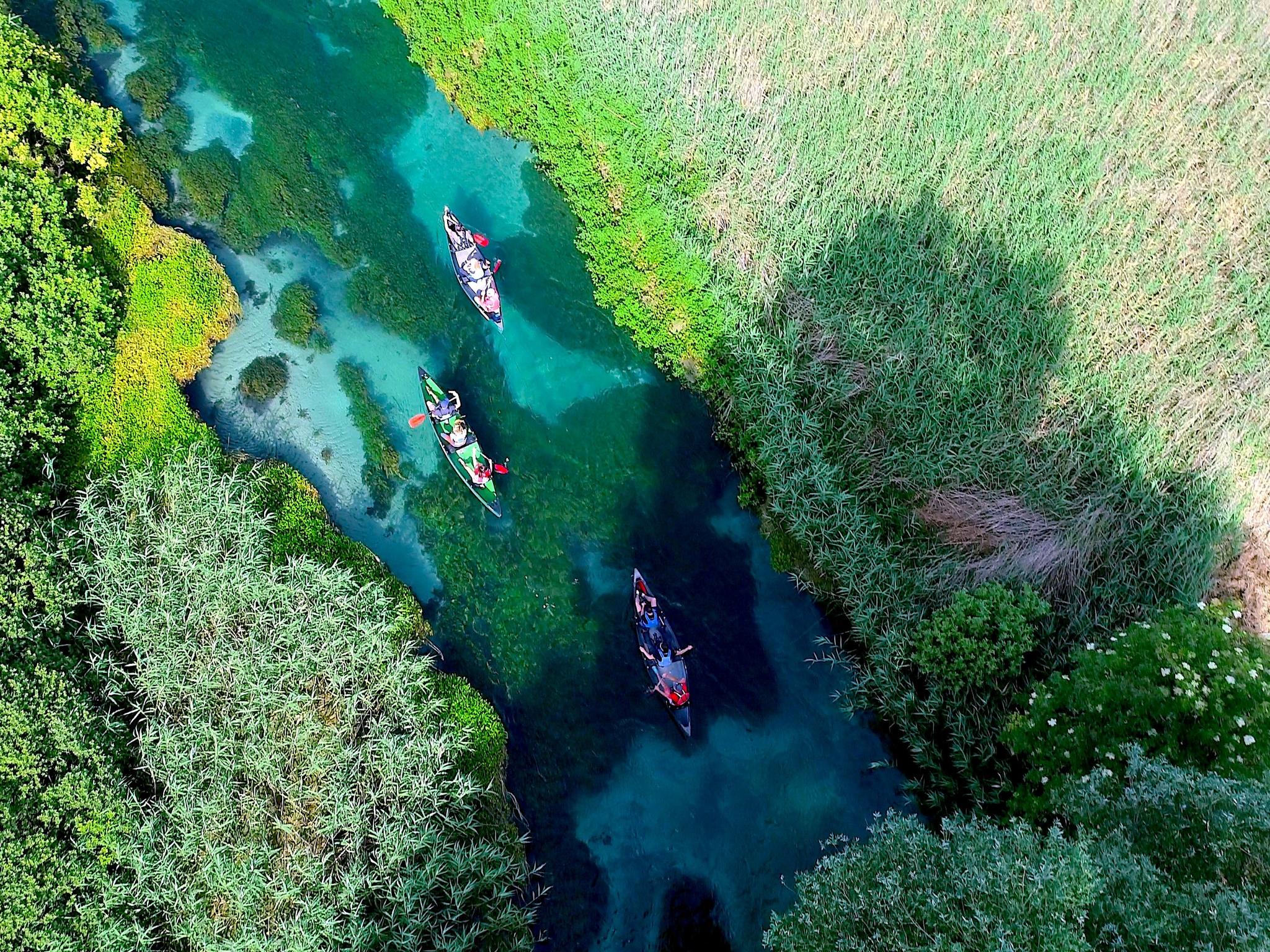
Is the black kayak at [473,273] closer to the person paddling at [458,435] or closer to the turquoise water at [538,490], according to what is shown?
the turquoise water at [538,490]

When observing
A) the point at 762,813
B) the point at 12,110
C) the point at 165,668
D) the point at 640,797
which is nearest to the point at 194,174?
the point at 12,110

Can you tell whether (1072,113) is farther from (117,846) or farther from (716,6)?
(117,846)

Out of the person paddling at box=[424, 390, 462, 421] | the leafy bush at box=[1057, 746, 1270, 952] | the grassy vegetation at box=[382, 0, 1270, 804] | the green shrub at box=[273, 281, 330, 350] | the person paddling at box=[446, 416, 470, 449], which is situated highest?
the grassy vegetation at box=[382, 0, 1270, 804]

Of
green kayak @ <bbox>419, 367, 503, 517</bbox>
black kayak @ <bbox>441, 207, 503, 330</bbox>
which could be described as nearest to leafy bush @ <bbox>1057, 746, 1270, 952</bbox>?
green kayak @ <bbox>419, 367, 503, 517</bbox>

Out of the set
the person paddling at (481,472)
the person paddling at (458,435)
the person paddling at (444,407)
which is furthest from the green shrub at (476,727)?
the person paddling at (444,407)

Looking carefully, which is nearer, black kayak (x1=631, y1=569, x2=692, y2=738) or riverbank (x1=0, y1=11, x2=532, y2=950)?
riverbank (x1=0, y1=11, x2=532, y2=950)

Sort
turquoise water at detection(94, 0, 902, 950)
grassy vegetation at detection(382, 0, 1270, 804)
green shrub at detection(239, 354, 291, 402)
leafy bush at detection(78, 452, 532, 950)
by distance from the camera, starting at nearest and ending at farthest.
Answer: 1. leafy bush at detection(78, 452, 532, 950)
2. turquoise water at detection(94, 0, 902, 950)
3. grassy vegetation at detection(382, 0, 1270, 804)
4. green shrub at detection(239, 354, 291, 402)

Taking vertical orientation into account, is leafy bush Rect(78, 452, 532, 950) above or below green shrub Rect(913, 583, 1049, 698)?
below

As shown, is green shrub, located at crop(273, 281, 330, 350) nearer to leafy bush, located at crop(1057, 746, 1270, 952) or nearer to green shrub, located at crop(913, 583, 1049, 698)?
green shrub, located at crop(913, 583, 1049, 698)
